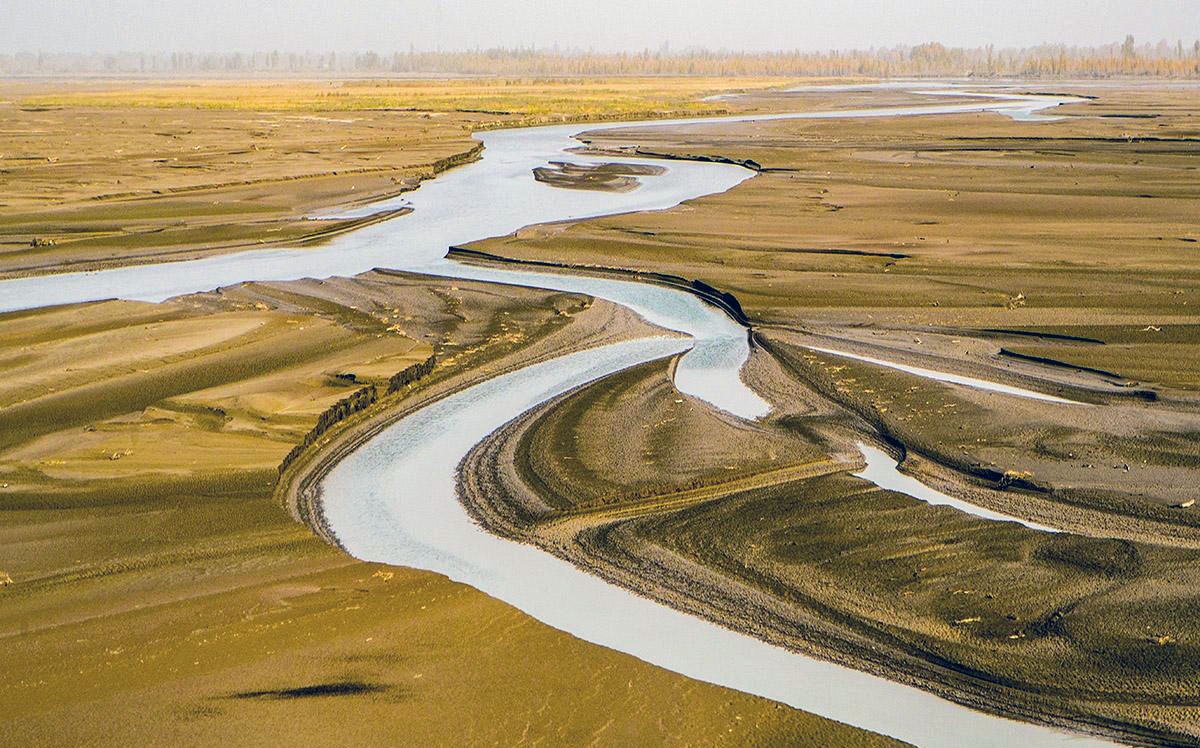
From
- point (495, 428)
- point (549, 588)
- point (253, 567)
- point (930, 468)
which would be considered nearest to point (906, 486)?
point (930, 468)

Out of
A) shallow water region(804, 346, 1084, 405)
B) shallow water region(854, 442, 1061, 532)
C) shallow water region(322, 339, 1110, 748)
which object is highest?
shallow water region(804, 346, 1084, 405)

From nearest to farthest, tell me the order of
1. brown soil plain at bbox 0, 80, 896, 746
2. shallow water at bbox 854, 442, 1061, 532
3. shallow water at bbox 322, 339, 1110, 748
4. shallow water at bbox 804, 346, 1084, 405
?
1. brown soil plain at bbox 0, 80, 896, 746
2. shallow water at bbox 322, 339, 1110, 748
3. shallow water at bbox 854, 442, 1061, 532
4. shallow water at bbox 804, 346, 1084, 405

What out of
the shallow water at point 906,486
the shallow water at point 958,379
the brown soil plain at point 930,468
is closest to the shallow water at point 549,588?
the brown soil plain at point 930,468

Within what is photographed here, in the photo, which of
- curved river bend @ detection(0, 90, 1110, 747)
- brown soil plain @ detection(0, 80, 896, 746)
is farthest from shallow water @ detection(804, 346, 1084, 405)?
brown soil plain @ detection(0, 80, 896, 746)

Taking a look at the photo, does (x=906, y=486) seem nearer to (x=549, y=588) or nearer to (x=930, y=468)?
(x=930, y=468)

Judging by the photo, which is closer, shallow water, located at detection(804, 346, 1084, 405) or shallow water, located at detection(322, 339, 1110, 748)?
shallow water, located at detection(322, 339, 1110, 748)

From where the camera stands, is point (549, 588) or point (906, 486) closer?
point (549, 588)

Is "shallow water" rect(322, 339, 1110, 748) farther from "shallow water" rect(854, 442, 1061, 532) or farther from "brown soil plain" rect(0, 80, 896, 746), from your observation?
"shallow water" rect(854, 442, 1061, 532)

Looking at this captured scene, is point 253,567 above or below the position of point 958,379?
below
